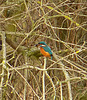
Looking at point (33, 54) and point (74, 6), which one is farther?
point (74, 6)

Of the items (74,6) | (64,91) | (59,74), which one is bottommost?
(64,91)

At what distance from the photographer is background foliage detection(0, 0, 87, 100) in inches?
121

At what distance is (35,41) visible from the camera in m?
4.18

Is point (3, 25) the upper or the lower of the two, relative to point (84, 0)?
lower

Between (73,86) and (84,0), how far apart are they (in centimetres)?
181

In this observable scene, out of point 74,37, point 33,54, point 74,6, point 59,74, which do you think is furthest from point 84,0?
point 33,54

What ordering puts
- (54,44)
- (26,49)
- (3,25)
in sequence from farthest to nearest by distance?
(54,44), (3,25), (26,49)

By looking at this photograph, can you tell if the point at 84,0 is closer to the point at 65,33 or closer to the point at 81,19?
the point at 81,19

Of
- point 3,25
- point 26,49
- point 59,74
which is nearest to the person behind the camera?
point 26,49

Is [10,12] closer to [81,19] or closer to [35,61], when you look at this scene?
[35,61]

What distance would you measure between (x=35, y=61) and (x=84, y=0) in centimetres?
198

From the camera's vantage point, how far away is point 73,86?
185 inches

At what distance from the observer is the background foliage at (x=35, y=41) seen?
10.1ft

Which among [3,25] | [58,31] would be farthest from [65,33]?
[3,25]
